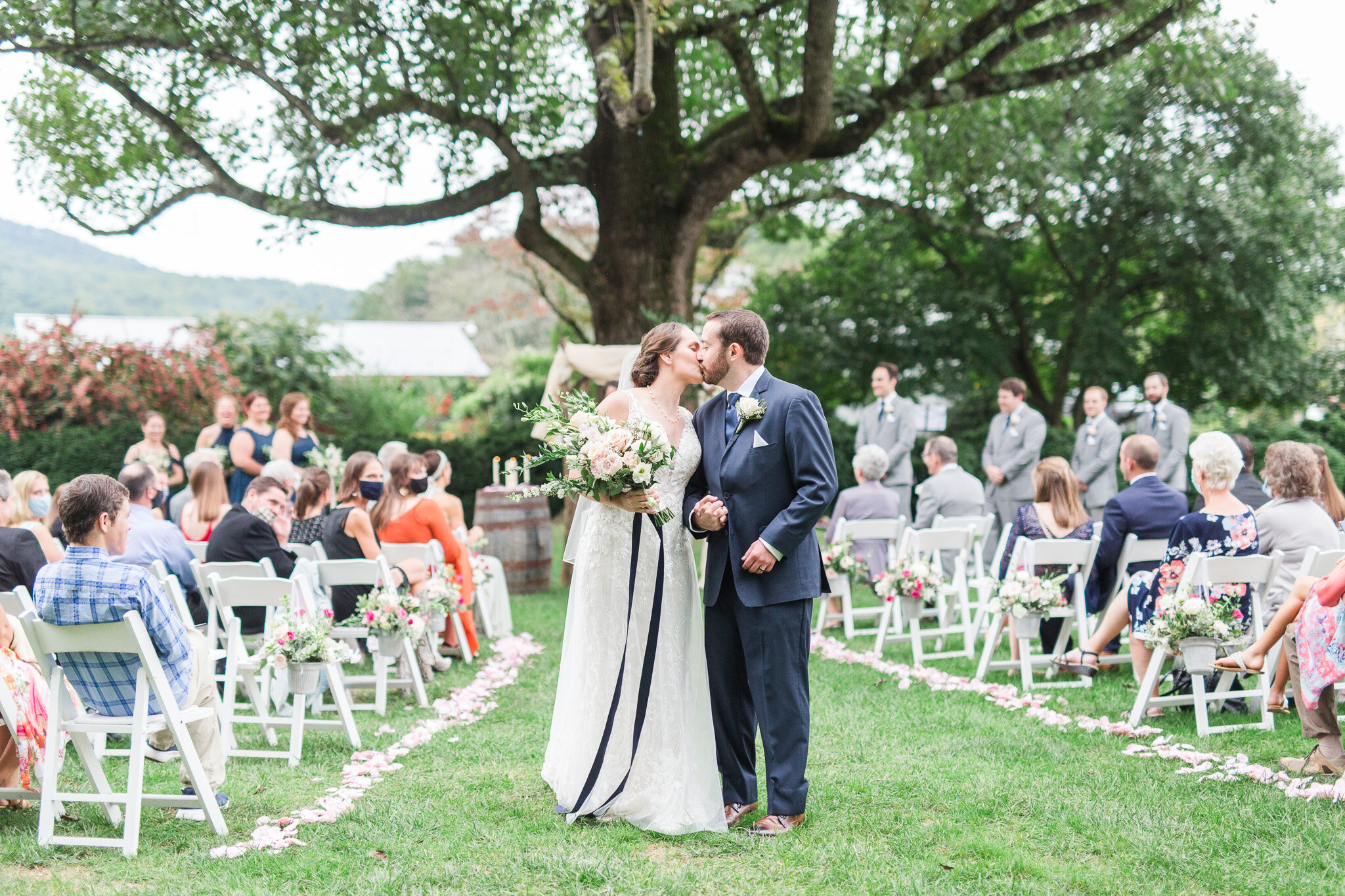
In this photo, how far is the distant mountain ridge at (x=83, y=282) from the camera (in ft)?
134

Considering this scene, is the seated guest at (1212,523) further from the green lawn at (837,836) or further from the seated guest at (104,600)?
the seated guest at (104,600)

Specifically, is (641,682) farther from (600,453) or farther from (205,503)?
(205,503)

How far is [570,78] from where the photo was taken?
11.5 meters

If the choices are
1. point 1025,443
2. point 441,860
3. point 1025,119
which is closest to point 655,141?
point 1025,443

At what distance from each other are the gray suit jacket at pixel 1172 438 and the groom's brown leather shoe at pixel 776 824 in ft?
23.3

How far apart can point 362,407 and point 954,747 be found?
1243cm

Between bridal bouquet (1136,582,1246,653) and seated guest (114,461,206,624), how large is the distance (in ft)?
16.5

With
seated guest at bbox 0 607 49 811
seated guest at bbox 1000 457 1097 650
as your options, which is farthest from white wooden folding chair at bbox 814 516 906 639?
seated guest at bbox 0 607 49 811

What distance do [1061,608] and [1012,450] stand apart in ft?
12.6

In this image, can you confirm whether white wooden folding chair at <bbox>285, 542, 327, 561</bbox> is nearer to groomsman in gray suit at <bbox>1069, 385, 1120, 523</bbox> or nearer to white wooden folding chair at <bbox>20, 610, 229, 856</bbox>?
white wooden folding chair at <bbox>20, 610, 229, 856</bbox>

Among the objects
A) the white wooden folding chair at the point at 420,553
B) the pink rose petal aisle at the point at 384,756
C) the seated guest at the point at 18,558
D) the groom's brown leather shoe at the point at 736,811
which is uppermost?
the seated guest at the point at 18,558

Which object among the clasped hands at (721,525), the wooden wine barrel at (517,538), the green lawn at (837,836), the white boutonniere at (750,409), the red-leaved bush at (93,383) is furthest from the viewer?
the red-leaved bush at (93,383)

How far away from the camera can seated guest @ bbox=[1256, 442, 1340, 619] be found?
5434mm

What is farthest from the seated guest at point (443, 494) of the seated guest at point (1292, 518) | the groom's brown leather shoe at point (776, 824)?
the seated guest at point (1292, 518)
